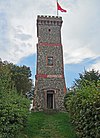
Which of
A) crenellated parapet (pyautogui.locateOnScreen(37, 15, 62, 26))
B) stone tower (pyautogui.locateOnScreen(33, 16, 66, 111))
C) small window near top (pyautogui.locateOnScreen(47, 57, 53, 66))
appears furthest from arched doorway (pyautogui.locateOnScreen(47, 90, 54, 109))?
crenellated parapet (pyautogui.locateOnScreen(37, 15, 62, 26))

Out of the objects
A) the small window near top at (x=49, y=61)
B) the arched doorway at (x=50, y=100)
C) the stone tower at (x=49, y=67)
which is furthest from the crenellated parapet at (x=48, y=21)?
the arched doorway at (x=50, y=100)

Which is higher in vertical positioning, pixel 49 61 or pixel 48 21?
pixel 48 21

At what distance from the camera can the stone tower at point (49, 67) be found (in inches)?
1009

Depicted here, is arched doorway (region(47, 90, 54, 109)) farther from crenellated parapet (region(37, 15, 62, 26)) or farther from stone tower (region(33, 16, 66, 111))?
crenellated parapet (region(37, 15, 62, 26))

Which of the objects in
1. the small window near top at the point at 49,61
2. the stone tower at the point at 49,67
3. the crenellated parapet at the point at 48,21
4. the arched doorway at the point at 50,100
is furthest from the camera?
the crenellated parapet at the point at 48,21

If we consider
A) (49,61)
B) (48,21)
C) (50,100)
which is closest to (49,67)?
(49,61)

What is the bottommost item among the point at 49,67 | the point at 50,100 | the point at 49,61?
the point at 50,100

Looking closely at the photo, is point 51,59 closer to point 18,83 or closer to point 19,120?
point 18,83

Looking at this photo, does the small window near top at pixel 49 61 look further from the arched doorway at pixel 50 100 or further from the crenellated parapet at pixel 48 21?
the crenellated parapet at pixel 48 21

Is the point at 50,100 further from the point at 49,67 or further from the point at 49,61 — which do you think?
the point at 49,61

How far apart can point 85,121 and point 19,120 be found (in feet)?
7.28

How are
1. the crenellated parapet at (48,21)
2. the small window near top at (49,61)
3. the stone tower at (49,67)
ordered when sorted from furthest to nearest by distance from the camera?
1. the crenellated parapet at (48,21)
2. the small window near top at (49,61)
3. the stone tower at (49,67)

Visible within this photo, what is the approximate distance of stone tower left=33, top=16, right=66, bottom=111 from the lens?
25.6 meters

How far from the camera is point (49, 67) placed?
87.1 feet
